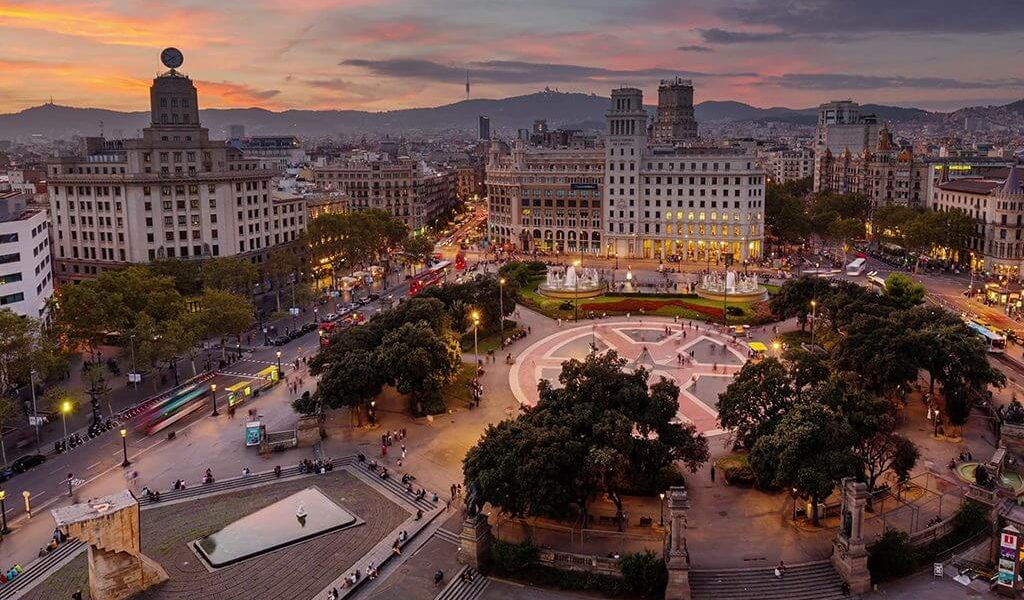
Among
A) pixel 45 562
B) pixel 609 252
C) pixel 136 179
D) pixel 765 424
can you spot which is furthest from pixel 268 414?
pixel 609 252

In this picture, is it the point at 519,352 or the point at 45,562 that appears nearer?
the point at 45,562

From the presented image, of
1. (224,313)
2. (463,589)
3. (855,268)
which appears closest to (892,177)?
(855,268)

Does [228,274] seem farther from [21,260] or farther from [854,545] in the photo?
[854,545]

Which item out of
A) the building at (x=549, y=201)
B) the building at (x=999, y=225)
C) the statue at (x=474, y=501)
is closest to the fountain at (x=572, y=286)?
the building at (x=549, y=201)

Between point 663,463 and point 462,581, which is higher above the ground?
point 663,463

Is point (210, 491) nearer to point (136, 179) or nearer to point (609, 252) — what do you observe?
point (136, 179)

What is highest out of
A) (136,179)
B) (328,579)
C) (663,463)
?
(136,179)

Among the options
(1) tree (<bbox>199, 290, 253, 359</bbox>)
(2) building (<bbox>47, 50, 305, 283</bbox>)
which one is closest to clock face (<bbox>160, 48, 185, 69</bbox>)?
(2) building (<bbox>47, 50, 305, 283</bbox>)
